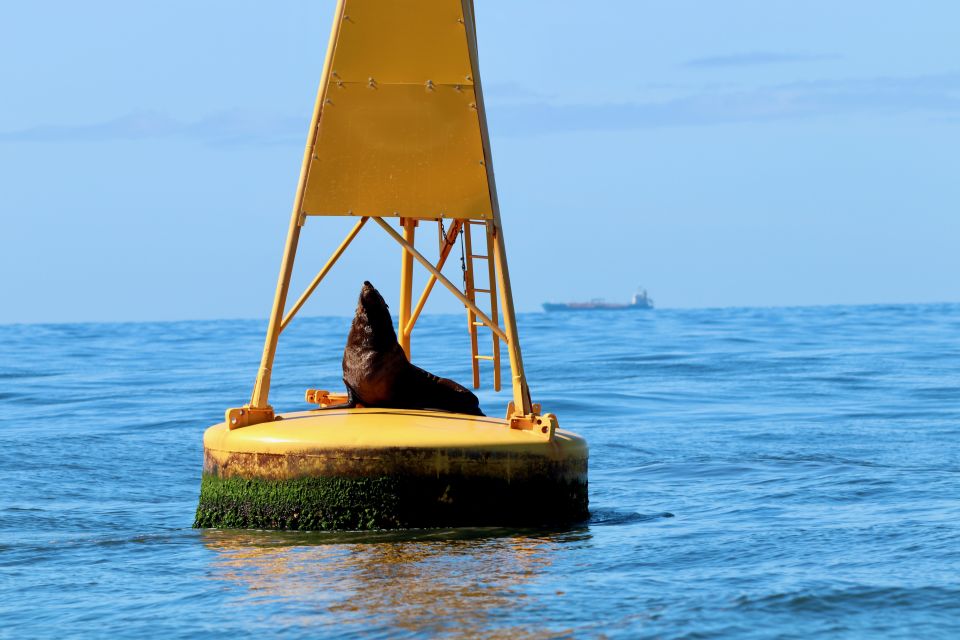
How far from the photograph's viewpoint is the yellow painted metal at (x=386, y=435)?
38.9 feet

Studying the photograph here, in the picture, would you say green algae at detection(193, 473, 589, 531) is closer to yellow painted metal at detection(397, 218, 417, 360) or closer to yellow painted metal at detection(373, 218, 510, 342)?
yellow painted metal at detection(373, 218, 510, 342)

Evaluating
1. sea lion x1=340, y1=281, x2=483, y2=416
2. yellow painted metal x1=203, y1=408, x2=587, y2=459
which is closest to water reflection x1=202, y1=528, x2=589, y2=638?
yellow painted metal x1=203, y1=408, x2=587, y2=459

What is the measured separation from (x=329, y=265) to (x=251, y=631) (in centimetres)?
418

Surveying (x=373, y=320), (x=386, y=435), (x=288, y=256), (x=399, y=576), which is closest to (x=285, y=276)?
(x=288, y=256)

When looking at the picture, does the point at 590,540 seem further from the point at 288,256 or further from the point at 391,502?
the point at 288,256

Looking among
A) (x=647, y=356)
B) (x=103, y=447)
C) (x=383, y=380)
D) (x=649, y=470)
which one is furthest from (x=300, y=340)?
(x=383, y=380)

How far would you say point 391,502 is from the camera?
11938 millimetres

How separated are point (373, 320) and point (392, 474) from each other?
6.13 feet

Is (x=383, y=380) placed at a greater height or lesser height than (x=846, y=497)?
greater

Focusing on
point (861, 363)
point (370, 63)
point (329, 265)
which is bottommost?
point (861, 363)

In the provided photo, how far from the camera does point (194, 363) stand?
151 feet

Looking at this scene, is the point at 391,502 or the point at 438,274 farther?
the point at 438,274

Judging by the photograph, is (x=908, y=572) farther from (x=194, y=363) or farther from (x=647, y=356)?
(x=194, y=363)

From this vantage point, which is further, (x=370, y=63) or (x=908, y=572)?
(x=370, y=63)
